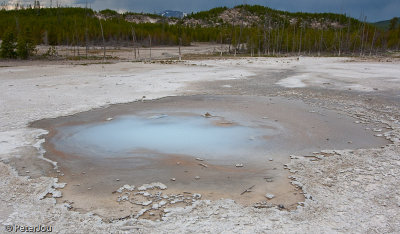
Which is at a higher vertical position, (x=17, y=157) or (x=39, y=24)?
(x=39, y=24)

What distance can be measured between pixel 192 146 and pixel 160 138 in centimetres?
101

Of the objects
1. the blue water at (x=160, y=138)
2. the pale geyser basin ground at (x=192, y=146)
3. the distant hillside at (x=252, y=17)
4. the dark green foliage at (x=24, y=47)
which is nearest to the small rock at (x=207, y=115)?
the pale geyser basin ground at (x=192, y=146)

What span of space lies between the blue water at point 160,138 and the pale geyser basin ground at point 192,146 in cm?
2

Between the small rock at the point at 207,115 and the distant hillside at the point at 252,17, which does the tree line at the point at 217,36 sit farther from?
the distant hillside at the point at 252,17

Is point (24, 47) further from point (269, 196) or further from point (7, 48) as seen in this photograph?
point (269, 196)

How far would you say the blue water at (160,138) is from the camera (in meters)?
7.81

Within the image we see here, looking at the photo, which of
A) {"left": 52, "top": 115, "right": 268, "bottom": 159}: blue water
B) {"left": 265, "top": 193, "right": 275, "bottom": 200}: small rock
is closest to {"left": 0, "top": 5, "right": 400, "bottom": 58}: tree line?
{"left": 52, "top": 115, "right": 268, "bottom": 159}: blue water

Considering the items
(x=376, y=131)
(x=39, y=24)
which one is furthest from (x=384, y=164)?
(x=39, y=24)

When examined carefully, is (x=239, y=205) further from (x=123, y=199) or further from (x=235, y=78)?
(x=235, y=78)

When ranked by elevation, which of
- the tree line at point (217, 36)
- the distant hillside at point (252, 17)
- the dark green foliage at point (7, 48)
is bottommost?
the dark green foliage at point (7, 48)

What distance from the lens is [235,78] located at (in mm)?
20688

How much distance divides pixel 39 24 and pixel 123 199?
71.6 m

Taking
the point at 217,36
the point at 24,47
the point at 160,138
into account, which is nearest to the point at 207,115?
the point at 160,138

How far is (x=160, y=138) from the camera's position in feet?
28.4
